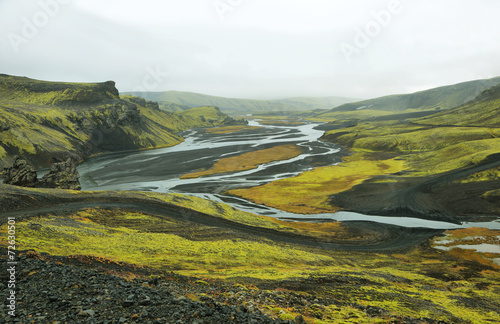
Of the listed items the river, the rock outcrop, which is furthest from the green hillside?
the rock outcrop

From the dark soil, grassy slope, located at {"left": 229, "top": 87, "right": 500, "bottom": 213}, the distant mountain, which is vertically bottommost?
→ the dark soil

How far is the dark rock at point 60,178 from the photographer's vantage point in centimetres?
4984

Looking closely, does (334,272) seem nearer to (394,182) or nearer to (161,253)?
(161,253)

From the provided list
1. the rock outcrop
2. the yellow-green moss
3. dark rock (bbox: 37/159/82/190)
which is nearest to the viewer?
the rock outcrop

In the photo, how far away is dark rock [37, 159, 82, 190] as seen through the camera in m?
49.8

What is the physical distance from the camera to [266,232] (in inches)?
1497

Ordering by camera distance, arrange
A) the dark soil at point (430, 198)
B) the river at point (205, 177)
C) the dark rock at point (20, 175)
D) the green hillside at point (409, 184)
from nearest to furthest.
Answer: the dark rock at point (20, 175)
the dark soil at point (430, 198)
the river at point (205, 177)
the green hillside at point (409, 184)

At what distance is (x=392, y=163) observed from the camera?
88312 millimetres

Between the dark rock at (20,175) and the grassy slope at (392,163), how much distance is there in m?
39.4

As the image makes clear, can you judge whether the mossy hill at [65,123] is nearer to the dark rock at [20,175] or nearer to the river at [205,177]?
the river at [205,177]

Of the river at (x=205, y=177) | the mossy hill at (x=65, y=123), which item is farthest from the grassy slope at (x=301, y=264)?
the mossy hill at (x=65, y=123)

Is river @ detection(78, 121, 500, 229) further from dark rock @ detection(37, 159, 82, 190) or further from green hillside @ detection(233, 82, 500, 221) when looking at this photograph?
dark rock @ detection(37, 159, 82, 190)

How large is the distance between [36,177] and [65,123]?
80661 mm

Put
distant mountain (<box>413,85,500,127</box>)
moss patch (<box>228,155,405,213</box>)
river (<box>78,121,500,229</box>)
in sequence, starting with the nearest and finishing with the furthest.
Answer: river (<box>78,121,500,229</box>), moss patch (<box>228,155,405,213</box>), distant mountain (<box>413,85,500,127</box>)
